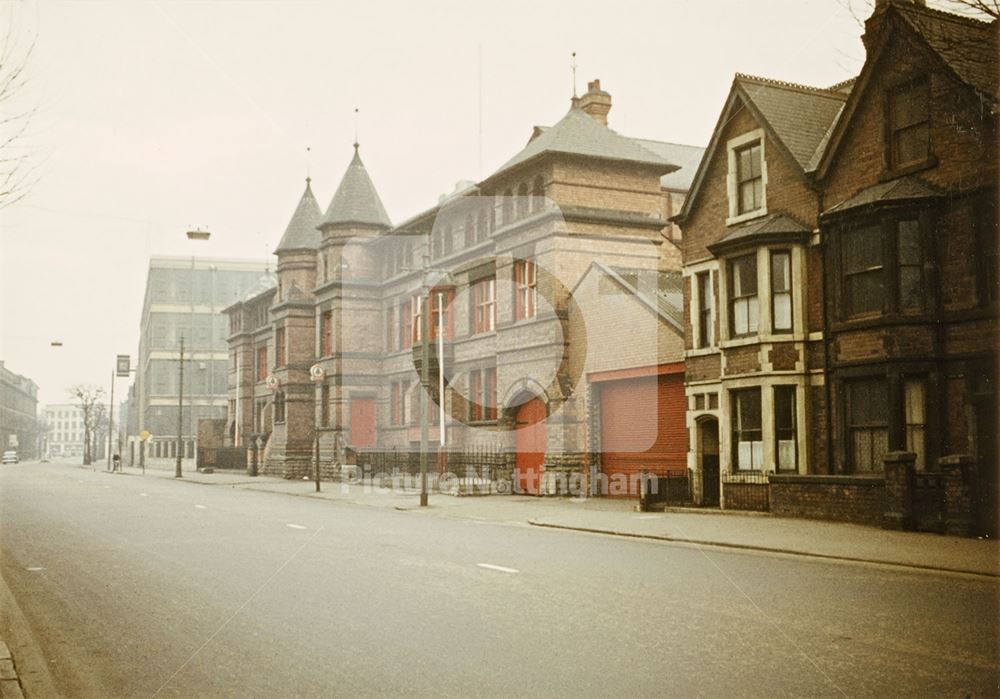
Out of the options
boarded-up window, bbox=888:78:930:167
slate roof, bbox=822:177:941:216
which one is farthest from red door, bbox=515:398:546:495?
boarded-up window, bbox=888:78:930:167

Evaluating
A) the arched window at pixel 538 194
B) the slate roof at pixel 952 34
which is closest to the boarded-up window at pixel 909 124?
the slate roof at pixel 952 34

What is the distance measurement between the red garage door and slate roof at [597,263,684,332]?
6.41 feet

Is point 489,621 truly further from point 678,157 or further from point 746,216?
point 678,157

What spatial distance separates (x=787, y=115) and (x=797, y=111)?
548 millimetres

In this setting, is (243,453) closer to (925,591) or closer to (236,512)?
(236,512)

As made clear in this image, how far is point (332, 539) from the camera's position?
1730 centimetres

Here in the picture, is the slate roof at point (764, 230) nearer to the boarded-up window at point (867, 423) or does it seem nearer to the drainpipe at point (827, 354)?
the drainpipe at point (827, 354)

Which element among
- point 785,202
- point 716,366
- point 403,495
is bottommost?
point 403,495

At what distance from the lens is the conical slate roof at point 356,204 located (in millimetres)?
48094

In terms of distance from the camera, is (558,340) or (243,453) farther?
(243,453)

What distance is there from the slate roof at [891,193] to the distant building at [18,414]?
132501 millimetres

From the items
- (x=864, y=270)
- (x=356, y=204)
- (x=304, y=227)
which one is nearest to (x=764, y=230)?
(x=864, y=270)

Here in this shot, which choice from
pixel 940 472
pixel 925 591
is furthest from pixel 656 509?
pixel 925 591

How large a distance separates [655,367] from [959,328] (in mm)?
10258
